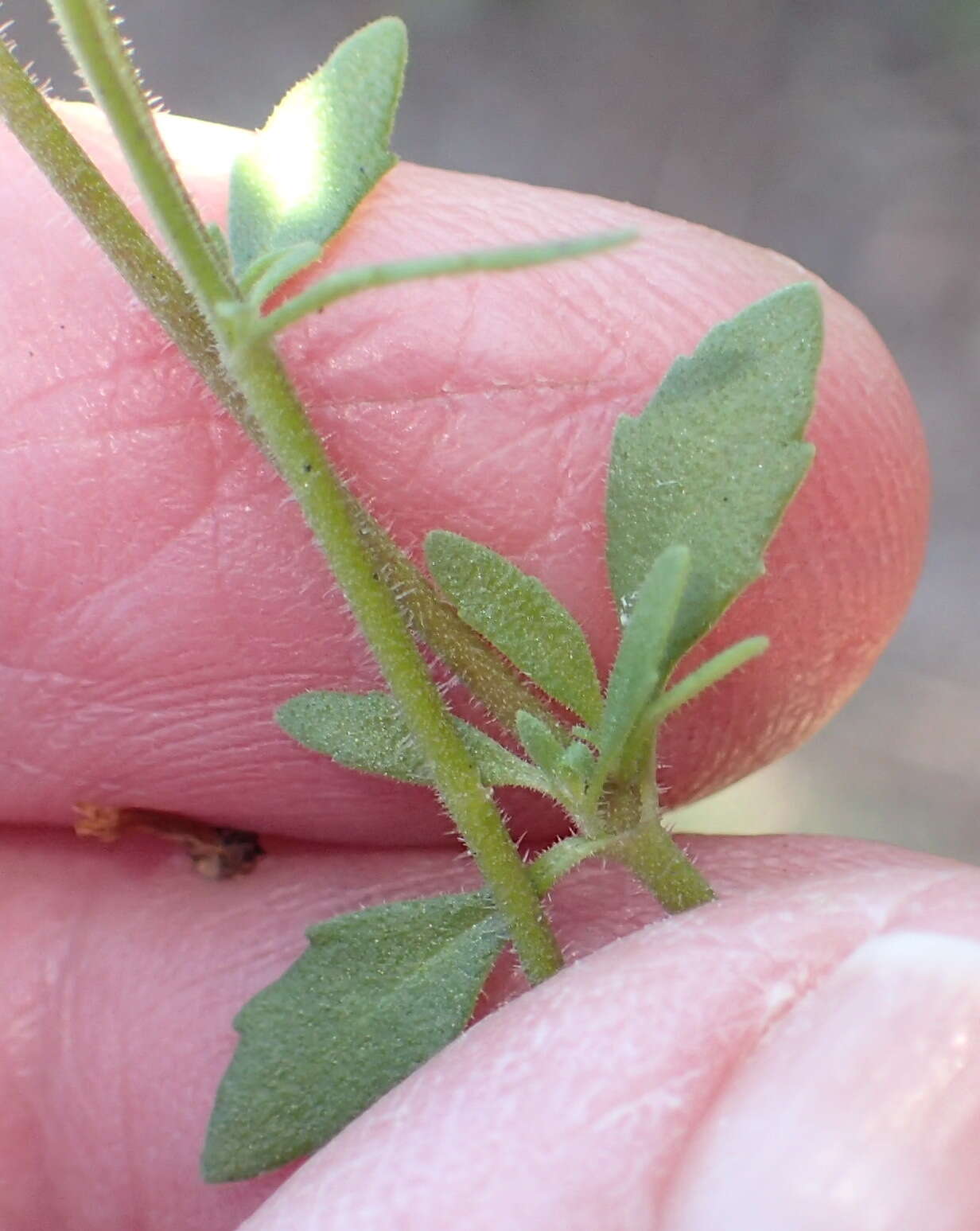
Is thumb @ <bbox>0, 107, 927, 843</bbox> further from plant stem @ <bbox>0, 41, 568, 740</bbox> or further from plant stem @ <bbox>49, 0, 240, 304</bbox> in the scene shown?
plant stem @ <bbox>49, 0, 240, 304</bbox>

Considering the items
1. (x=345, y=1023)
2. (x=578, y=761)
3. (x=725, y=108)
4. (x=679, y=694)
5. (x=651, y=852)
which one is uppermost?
(x=725, y=108)

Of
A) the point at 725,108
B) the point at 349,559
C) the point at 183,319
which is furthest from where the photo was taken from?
the point at 725,108

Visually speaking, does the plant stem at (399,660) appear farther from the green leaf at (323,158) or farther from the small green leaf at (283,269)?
the green leaf at (323,158)

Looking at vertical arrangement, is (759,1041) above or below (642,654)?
below

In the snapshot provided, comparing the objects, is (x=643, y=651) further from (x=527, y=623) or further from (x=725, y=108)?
(x=725, y=108)

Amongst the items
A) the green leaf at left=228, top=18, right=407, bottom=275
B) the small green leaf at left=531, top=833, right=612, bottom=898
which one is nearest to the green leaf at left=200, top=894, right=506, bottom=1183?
the small green leaf at left=531, top=833, right=612, bottom=898

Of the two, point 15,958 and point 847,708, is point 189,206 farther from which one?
point 847,708

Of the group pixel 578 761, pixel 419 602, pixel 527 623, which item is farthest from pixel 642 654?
pixel 419 602
